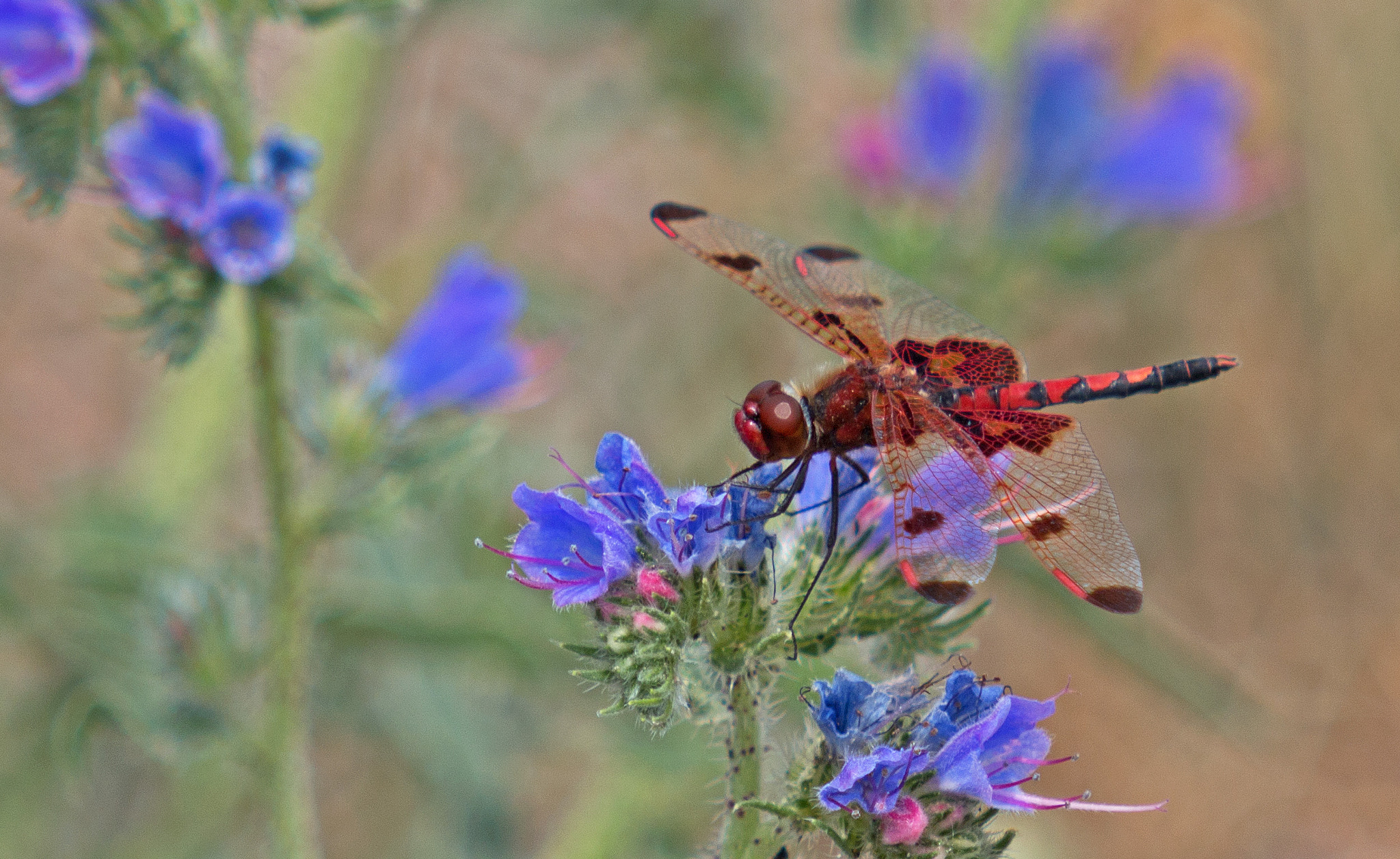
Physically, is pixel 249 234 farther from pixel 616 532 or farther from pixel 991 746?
pixel 991 746

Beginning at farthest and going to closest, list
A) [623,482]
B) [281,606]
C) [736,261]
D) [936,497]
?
[281,606] < [736,261] < [936,497] < [623,482]

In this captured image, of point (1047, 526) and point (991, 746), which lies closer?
point (991, 746)

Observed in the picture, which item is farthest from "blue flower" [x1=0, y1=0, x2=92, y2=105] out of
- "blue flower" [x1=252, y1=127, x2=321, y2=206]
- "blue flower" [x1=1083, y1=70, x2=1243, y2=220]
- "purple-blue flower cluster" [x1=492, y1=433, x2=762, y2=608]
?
"blue flower" [x1=1083, y1=70, x2=1243, y2=220]

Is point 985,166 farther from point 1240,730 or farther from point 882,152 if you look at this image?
point 1240,730

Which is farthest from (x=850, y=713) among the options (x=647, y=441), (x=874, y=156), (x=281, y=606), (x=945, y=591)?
(x=647, y=441)

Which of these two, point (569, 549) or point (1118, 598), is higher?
point (1118, 598)

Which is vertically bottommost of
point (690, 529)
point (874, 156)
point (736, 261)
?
point (874, 156)

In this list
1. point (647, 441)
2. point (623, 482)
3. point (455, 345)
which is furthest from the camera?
point (647, 441)
